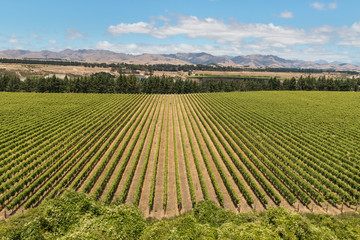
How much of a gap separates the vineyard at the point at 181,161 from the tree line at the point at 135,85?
54883 millimetres

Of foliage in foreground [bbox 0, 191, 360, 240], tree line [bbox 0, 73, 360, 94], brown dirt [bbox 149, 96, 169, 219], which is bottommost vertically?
brown dirt [bbox 149, 96, 169, 219]

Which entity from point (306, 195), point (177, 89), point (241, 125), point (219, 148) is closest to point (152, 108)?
point (241, 125)

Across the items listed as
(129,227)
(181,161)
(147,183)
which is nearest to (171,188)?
(147,183)

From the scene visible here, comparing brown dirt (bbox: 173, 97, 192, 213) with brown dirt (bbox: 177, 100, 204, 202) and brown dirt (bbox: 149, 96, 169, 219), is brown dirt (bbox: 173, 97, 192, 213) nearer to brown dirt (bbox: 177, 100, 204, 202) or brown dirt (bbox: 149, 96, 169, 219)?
brown dirt (bbox: 177, 100, 204, 202)

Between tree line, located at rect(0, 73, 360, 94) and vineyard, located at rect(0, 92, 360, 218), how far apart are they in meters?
54.9

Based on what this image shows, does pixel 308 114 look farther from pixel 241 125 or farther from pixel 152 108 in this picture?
pixel 152 108

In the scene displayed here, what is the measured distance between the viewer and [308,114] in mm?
62781

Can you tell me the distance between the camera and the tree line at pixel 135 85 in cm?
10819

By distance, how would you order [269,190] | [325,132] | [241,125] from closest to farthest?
[269,190] < [325,132] < [241,125]

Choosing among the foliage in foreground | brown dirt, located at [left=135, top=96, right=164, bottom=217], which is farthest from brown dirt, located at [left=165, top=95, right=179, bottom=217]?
the foliage in foreground

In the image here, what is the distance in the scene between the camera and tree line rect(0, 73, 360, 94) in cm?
10819

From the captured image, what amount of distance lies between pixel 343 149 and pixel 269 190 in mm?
20346

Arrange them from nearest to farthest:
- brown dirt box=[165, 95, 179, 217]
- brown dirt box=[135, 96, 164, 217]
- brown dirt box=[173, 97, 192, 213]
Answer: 1. brown dirt box=[165, 95, 179, 217]
2. brown dirt box=[135, 96, 164, 217]
3. brown dirt box=[173, 97, 192, 213]

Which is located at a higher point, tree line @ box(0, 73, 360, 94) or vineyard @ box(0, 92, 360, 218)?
tree line @ box(0, 73, 360, 94)
